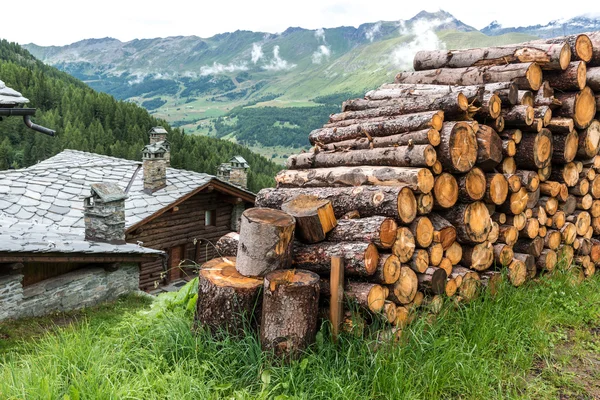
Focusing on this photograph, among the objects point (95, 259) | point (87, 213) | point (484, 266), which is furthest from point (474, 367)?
point (87, 213)

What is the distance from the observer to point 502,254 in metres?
5.71

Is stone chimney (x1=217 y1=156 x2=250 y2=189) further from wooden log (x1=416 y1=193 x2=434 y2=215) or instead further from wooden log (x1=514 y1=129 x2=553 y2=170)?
wooden log (x1=416 y1=193 x2=434 y2=215)

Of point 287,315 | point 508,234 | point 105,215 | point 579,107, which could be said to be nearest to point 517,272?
point 508,234

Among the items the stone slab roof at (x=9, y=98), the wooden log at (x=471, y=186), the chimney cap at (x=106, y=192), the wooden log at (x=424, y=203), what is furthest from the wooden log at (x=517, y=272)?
Result: the chimney cap at (x=106, y=192)

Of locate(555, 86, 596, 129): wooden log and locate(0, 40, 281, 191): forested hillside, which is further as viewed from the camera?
locate(0, 40, 281, 191): forested hillside

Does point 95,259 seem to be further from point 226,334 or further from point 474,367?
point 474,367

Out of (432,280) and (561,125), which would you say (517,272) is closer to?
(432,280)

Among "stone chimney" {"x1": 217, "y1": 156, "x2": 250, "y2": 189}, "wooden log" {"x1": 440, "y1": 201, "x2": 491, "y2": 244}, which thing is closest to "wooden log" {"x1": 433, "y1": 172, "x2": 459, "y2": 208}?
"wooden log" {"x1": 440, "y1": 201, "x2": 491, "y2": 244}

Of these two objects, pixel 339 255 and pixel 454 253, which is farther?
pixel 454 253

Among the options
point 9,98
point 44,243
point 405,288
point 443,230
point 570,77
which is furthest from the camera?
point 44,243

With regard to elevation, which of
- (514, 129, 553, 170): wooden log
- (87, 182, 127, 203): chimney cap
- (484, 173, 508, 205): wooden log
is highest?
(514, 129, 553, 170): wooden log

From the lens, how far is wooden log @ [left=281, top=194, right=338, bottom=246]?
477cm

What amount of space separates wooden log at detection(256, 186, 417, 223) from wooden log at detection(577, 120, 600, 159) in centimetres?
312

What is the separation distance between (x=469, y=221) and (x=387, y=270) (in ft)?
4.50
